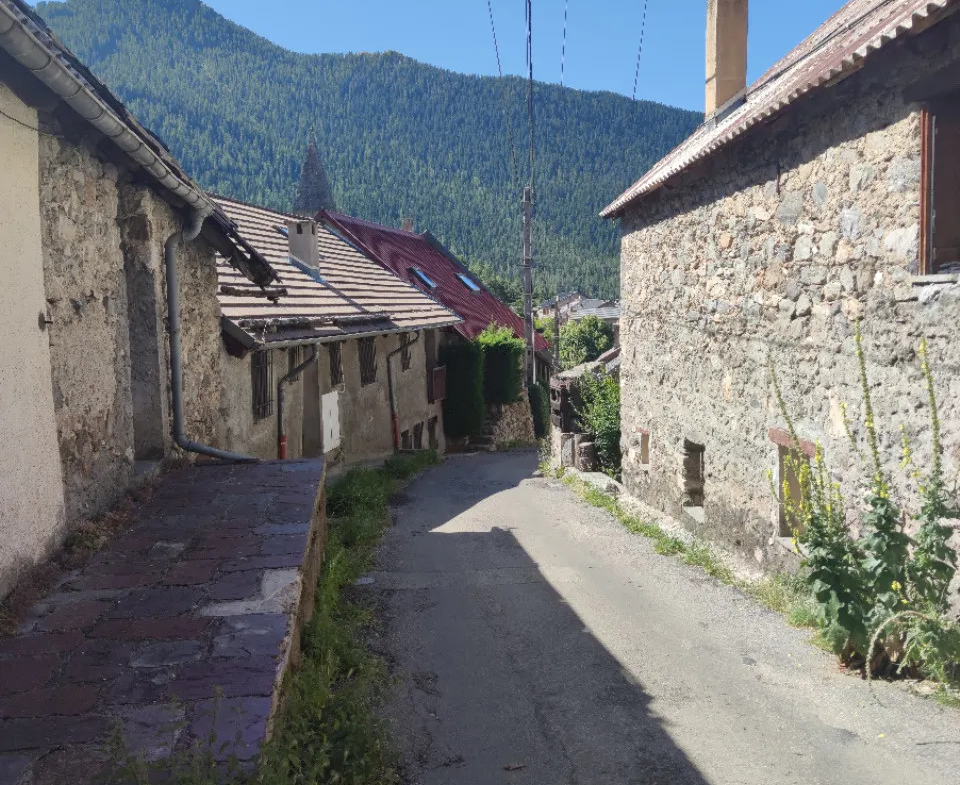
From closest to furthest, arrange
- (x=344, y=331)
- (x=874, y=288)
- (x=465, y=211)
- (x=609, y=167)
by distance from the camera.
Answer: (x=874, y=288), (x=344, y=331), (x=465, y=211), (x=609, y=167)

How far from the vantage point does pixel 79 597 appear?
4.07 meters

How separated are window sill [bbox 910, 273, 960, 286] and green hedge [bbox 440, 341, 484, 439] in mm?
→ 17103

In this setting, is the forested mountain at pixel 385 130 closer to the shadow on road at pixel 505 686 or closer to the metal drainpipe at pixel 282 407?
the metal drainpipe at pixel 282 407

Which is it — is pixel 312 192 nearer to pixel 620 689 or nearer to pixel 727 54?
pixel 727 54

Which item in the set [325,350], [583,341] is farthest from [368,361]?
[583,341]

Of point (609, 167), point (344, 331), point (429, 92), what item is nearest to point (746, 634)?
point (344, 331)

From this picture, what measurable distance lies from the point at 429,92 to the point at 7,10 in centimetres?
10098

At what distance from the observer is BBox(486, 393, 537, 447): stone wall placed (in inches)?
935

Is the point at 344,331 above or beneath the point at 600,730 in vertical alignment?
above

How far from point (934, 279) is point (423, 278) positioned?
1998 cm

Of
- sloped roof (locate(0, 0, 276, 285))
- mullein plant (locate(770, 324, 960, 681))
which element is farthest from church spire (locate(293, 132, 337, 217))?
mullein plant (locate(770, 324, 960, 681))

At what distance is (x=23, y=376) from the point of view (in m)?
4.23

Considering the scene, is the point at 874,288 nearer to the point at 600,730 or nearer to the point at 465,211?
the point at 600,730

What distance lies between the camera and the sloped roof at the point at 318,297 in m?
10.7
